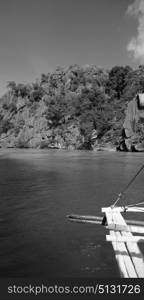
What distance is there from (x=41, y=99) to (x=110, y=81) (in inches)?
1327

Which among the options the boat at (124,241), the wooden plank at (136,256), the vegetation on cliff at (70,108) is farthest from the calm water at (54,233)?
the vegetation on cliff at (70,108)

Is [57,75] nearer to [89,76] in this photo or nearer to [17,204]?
[89,76]

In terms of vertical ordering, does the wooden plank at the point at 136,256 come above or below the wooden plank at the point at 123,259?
above

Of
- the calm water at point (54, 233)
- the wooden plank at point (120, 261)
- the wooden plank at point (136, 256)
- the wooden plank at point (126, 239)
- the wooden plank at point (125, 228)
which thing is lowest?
the calm water at point (54, 233)

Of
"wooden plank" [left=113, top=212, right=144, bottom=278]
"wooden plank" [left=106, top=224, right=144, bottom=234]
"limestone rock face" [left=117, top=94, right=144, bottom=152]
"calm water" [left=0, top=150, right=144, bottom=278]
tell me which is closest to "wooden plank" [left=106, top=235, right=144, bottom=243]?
"wooden plank" [left=113, top=212, right=144, bottom=278]

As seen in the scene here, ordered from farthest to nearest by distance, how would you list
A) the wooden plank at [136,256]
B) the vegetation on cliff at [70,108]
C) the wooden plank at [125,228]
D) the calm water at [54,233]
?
the vegetation on cliff at [70,108]
the wooden plank at [125,228]
the calm water at [54,233]
the wooden plank at [136,256]

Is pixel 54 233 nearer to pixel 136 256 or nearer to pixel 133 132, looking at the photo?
pixel 136 256

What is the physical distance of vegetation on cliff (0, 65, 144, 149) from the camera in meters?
110

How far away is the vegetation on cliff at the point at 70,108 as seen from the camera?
109688mm

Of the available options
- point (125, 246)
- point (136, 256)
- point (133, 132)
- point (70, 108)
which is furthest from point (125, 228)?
point (70, 108)

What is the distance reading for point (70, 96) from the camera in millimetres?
137625

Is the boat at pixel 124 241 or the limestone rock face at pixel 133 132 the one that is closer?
the boat at pixel 124 241

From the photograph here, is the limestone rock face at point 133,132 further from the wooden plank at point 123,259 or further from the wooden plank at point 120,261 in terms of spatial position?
the wooden plank at point 120,261

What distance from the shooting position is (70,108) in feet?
415
